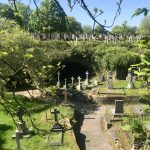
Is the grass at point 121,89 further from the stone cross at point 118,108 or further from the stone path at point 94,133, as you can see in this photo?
the stone cross at point 118,108

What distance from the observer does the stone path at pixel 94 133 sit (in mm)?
15461

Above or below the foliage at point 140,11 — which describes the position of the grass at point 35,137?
below

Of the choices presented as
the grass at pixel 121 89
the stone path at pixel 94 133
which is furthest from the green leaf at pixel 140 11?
the grass at pixel 121 89

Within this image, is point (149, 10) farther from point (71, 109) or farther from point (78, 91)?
point (78, 91)

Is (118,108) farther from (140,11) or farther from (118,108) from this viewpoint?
(140,11)

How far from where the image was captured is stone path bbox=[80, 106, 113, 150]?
15.5m

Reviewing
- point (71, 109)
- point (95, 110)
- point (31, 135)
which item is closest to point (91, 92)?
point (95, 110)

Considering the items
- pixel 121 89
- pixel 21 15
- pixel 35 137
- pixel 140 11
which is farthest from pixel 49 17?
pixel 121 89

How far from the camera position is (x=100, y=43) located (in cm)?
3834

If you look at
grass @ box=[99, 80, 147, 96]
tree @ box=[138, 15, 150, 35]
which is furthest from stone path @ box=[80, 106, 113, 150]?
tree @ box=[138, 15, 150, 35]

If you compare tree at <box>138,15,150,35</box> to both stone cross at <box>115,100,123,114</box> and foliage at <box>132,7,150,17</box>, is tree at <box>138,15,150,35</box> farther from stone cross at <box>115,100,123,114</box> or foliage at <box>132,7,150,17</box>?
stone cross at <box>115,100,123,114</box>

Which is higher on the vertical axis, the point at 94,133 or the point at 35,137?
the point at 35,137

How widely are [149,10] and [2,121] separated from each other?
15.4 metres

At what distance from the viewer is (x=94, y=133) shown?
57.0 feet
